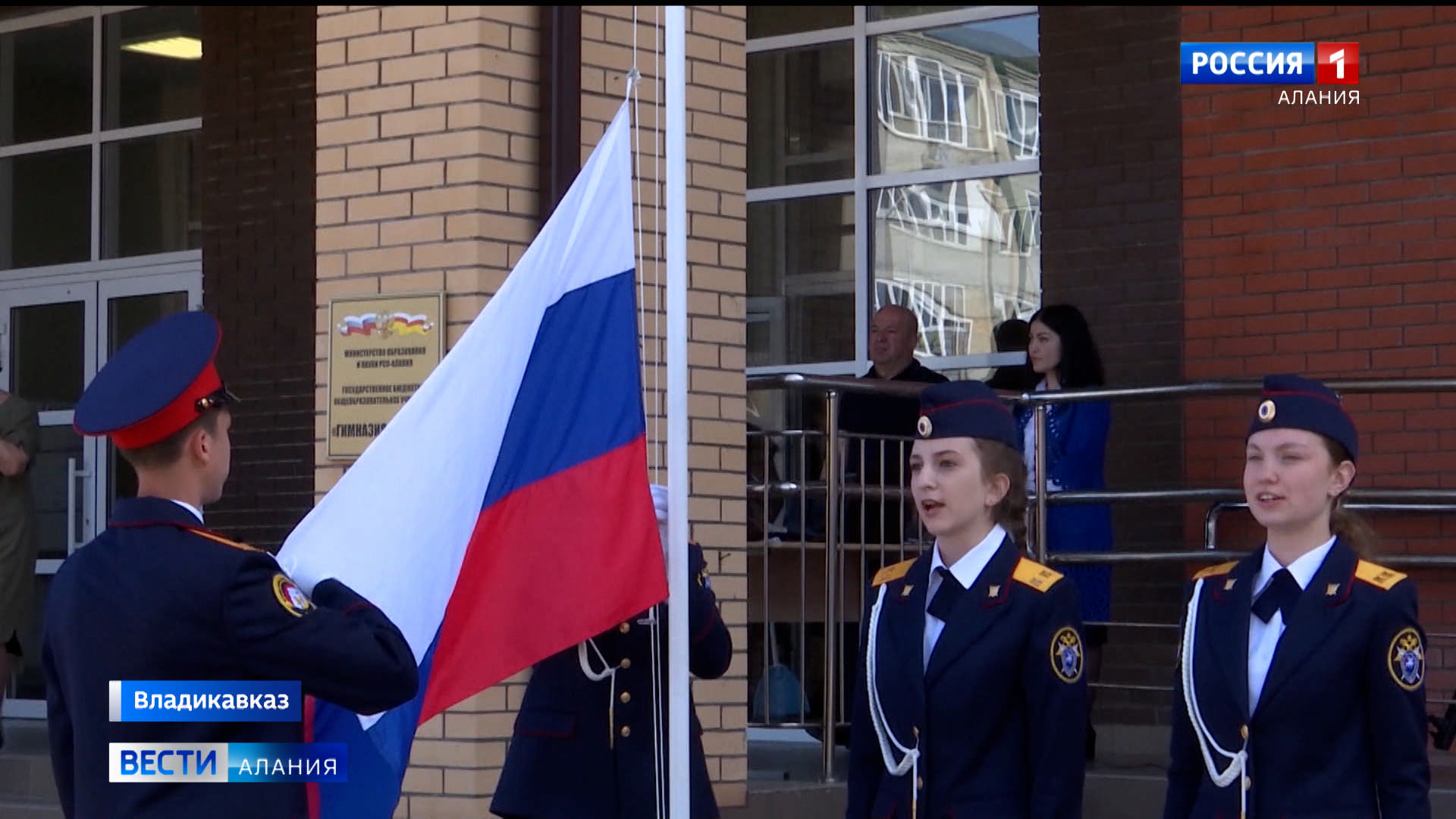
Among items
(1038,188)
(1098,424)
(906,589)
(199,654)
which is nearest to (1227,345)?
(1098,424)

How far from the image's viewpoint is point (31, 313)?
39.1ft

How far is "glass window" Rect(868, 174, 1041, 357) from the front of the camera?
32.0ft

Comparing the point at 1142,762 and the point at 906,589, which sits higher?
the point at 906,589

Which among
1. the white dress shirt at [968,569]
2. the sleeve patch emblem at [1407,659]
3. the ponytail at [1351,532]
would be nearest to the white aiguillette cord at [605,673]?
the white dress shirt at [968,569]

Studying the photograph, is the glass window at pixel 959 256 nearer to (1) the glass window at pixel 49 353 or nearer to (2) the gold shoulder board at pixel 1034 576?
(1) the glass window at pixel 49 353

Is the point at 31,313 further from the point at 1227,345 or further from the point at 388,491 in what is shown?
the point at 388,491

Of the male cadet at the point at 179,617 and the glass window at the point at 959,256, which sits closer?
the male cadet at the point at 179,617

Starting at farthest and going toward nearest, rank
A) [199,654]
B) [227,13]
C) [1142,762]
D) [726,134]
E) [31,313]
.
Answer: [31,313]
[227,13]
[1142,762]
[726,134]
[199,654]

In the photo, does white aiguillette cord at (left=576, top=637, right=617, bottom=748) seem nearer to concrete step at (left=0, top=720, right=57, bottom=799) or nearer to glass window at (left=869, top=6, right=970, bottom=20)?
concrete step at (left=0, top=720, right=57, bottom=799)

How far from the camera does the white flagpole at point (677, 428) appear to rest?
4.12 meters

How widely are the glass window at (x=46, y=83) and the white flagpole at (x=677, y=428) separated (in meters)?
8.38

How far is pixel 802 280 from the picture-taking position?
34.9ft

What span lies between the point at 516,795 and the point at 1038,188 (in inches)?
223

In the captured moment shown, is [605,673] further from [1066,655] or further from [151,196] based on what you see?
[151,196]
